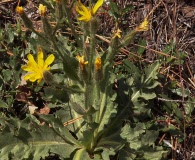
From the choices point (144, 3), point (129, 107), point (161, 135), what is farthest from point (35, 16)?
point (161, 135)

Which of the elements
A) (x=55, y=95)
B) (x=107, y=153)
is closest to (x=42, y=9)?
(x=55, y=95)

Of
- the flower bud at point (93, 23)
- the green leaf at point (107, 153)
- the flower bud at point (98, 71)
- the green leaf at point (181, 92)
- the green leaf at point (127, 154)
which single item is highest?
the flower bud at point (93, 23)

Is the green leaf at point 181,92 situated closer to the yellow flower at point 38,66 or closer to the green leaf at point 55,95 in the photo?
the green leaf at point 55,95

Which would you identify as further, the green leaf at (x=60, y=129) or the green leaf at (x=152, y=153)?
the green leaf at (x=152, y=153)

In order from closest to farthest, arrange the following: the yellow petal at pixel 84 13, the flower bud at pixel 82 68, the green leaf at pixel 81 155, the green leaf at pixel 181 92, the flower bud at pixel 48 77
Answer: the flower bud at pixel 82 68
the flower bud at pixel 48 77
the yellow petal at pixel 84 13
the green leaf at pixel 81 155
the green leaf at pixel 181 92

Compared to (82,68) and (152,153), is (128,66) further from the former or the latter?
(82,68)

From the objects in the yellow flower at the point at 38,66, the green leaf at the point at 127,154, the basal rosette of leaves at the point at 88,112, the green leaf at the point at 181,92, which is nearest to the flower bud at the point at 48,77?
the basal rosette of leaves at the point at 88,112

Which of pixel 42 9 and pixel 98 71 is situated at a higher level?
Answer: pixel 42 9

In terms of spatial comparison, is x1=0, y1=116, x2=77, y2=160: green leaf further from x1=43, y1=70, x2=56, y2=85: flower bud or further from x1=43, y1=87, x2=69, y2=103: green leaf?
x1=43, y1=70, x2=56, y2=85: flower bud

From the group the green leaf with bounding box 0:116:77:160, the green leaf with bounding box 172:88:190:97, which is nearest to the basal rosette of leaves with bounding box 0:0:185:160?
the green leaf with bounding box 0:116:77:160
